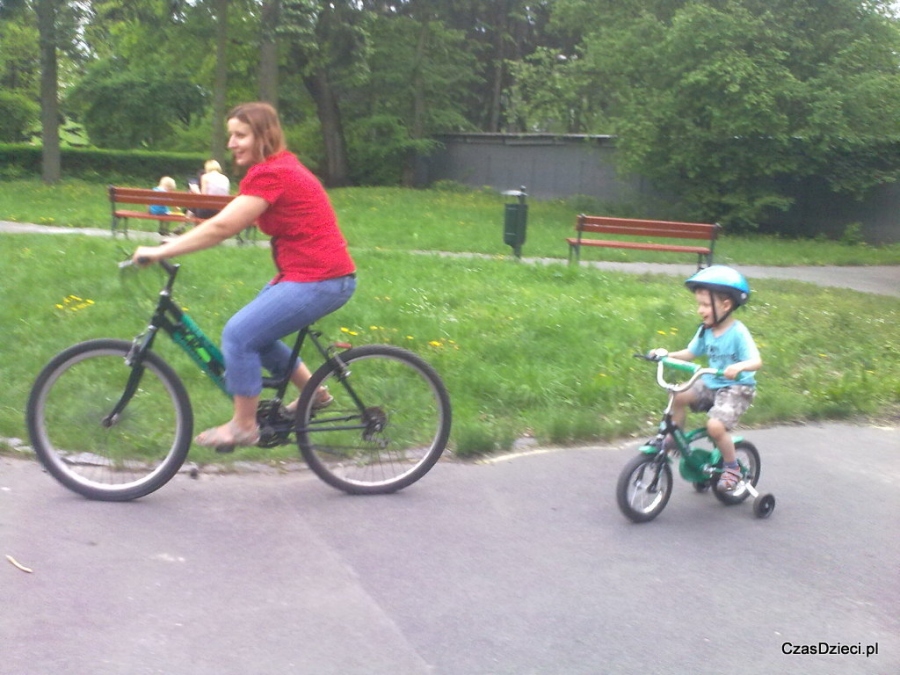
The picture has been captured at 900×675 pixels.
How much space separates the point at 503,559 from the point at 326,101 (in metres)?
35.1

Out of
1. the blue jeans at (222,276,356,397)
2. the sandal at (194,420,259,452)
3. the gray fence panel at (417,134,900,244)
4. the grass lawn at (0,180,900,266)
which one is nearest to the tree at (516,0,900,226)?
the gray fence panel at (417,134,900,244)

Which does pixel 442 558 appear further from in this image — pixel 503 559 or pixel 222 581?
pixel 222 581

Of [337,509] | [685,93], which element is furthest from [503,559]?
[685,93]

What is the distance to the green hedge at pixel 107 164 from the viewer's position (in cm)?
3425

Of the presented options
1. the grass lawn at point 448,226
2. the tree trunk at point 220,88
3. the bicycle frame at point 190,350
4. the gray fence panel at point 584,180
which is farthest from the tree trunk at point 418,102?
the bicycle frame at point 190,350

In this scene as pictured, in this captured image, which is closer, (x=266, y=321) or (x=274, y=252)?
(x=266, y=321)

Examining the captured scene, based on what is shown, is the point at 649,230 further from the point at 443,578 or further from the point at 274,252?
the point at 443,578

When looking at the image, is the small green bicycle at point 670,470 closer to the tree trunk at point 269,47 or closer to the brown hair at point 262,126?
the brown hair at point 262,126

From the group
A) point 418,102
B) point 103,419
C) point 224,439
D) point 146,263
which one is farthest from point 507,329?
point 418,102

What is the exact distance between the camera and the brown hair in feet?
16.0

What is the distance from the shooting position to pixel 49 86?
2916 centimetres

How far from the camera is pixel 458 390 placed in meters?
7.23

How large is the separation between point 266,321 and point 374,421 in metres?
0.84

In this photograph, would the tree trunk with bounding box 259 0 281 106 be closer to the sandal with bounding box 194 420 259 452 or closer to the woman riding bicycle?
the woman riding bicycle
